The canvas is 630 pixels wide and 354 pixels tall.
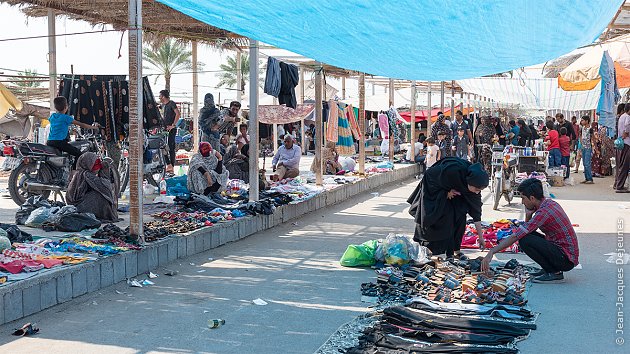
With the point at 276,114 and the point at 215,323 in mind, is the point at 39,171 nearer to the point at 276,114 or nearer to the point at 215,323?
the point at 215,323

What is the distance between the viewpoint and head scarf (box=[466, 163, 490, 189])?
7.51 metres

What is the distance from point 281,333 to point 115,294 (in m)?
1.99

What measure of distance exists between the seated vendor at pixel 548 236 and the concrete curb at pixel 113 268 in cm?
353

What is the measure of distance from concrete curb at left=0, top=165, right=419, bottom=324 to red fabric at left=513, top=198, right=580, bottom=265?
146 inches

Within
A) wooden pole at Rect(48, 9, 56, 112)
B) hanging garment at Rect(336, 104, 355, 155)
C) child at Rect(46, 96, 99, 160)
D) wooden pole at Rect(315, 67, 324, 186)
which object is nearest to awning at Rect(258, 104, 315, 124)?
hanging garment at Rect(336, 104, 355, 155)

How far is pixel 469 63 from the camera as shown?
9.15 meters

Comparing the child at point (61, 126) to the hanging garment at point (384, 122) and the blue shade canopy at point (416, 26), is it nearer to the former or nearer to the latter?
the blue shade canopy at point (416, 26)

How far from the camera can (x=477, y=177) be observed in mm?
7555

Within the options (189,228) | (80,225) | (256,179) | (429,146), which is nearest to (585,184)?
(429,146)

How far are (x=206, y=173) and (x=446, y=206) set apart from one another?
4795mm

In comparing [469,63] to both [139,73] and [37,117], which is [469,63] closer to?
[139,73]

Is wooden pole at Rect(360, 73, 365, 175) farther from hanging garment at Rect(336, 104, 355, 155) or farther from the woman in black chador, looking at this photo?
the woman in black chador

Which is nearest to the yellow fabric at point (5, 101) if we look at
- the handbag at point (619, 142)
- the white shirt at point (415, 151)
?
the handbag at point (619, 142)

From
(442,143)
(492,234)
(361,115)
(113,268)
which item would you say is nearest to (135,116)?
(113,268)
